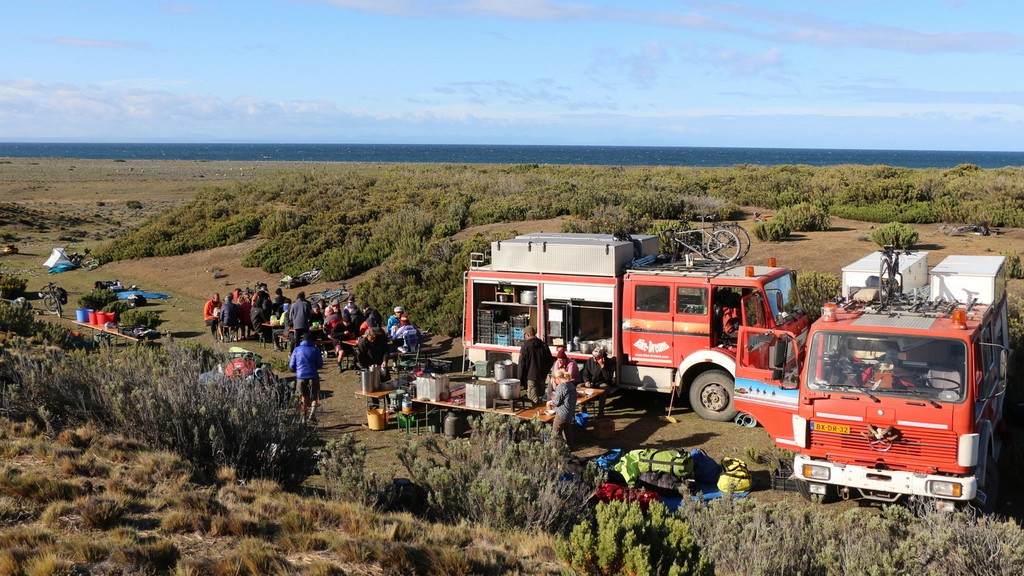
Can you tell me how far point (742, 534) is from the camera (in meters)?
6.50

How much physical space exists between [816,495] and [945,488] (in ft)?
4.77

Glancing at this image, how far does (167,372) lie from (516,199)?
2236 cm

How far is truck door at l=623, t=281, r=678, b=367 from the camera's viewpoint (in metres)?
12.4

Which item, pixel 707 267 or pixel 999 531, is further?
pixel 707 267

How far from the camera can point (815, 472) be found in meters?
8.45

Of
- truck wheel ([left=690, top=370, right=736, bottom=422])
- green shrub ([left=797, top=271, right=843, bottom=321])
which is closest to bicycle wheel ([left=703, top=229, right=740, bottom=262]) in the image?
truck wheel ([left=690, top=370, right=736, bottom=422])

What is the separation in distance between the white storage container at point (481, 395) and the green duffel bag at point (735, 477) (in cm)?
341

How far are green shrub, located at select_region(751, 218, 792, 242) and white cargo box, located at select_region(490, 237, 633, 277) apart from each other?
11144 millimetres

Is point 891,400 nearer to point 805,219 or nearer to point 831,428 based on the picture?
point 831,428

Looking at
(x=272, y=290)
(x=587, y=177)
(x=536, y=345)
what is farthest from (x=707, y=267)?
(x=587, y=177)

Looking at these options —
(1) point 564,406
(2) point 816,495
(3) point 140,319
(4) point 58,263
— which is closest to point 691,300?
(1) point 564,406

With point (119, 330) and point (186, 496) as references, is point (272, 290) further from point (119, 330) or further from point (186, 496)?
point (186, 496)

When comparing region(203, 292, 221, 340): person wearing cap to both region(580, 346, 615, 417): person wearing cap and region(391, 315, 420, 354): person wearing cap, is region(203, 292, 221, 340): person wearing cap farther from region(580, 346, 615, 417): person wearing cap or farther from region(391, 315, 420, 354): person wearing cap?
region(580, 346, 615, 417): person wearing cap

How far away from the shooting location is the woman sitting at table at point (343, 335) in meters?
16.5
